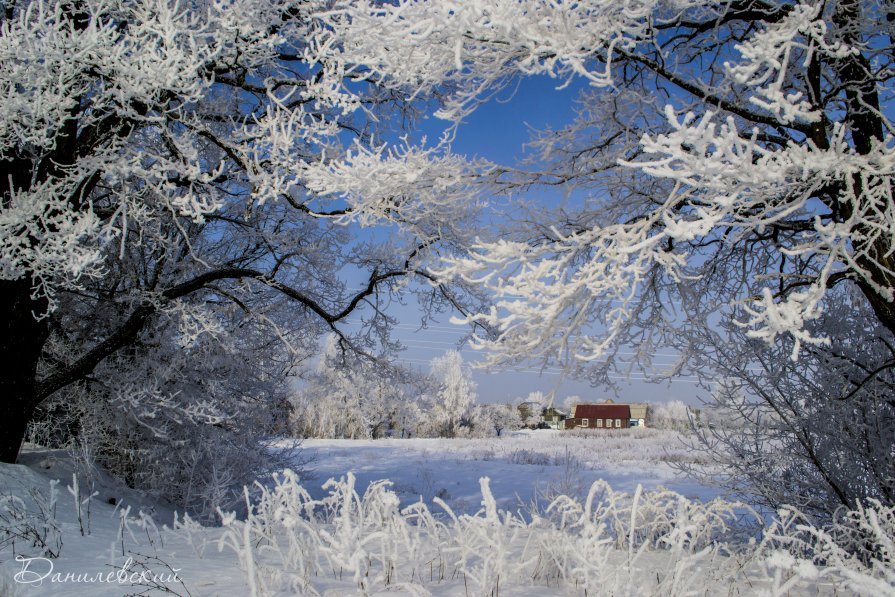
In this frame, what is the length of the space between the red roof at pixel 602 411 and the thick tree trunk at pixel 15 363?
238 feet

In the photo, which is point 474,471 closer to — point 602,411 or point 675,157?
point 675,157

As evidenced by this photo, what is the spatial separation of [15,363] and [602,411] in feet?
247

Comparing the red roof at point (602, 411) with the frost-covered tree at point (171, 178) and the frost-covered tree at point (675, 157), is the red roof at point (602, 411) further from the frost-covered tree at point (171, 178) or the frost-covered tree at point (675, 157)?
the frost-covered tree at point (675, 157)

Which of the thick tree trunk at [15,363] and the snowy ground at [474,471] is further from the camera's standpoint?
the snowy ground at [474,471]

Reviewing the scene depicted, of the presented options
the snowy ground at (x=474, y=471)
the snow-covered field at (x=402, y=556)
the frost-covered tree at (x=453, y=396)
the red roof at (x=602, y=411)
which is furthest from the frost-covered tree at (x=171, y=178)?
the red roof at (x=602, y=411)

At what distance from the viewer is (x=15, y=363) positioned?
685 cm

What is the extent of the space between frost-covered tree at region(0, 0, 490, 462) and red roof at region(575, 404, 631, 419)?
70.3 meters

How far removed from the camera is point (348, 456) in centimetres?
2011

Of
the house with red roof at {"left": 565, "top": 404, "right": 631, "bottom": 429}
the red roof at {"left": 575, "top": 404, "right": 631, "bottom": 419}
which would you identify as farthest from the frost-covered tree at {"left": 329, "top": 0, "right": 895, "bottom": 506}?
the red roof at {"left": 575, "top": 404, "right": 631, "bottom": 419}

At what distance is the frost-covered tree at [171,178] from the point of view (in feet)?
17.4

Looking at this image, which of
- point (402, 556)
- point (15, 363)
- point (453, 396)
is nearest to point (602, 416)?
point (453, 396)

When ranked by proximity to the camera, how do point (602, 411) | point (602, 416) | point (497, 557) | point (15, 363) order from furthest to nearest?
point (602, 411), point (602, 416), point (15, 363), point (497, 557)

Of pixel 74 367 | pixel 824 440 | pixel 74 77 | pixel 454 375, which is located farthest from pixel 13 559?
pixel 454 375

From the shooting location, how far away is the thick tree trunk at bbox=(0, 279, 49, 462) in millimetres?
6766
